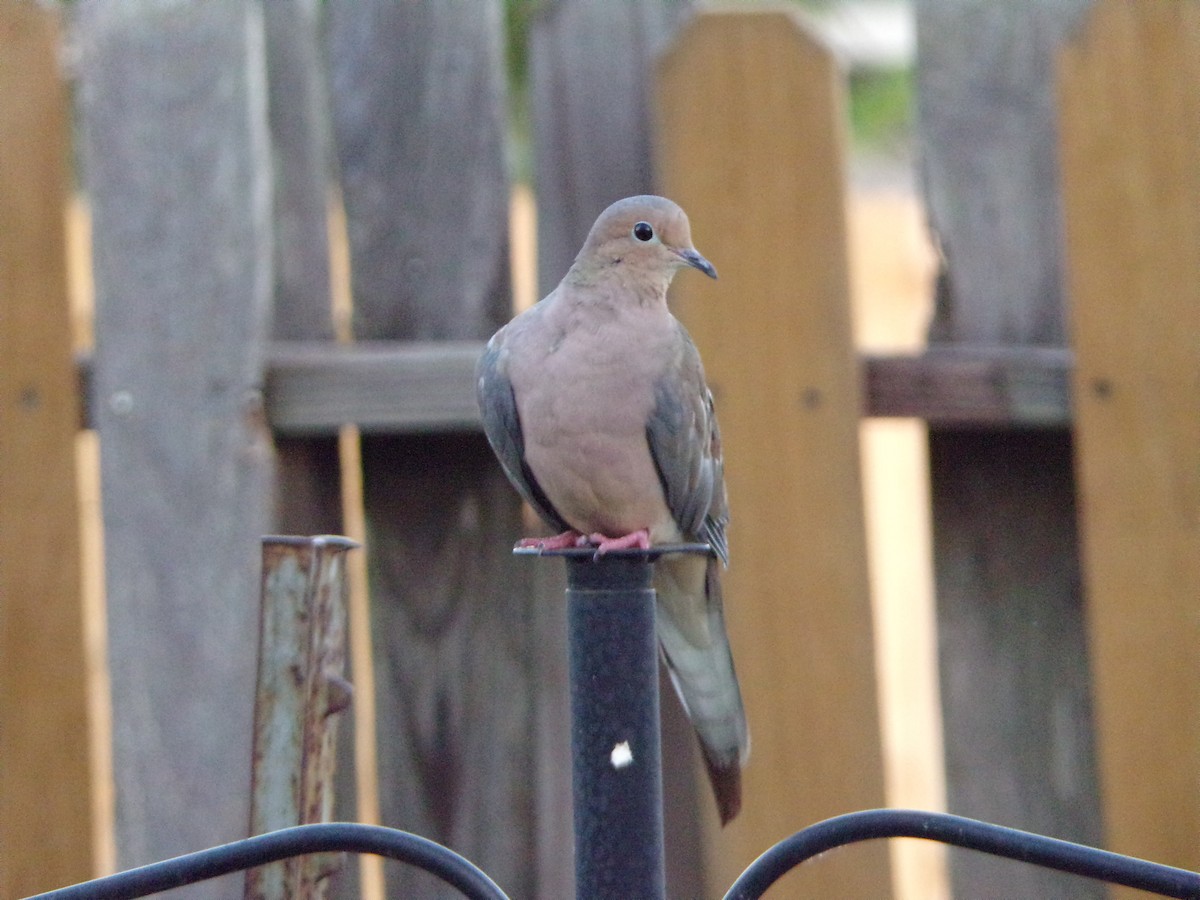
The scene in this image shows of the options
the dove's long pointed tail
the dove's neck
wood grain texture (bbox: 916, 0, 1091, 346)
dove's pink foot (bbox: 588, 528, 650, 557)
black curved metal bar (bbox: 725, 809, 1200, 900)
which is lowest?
black curved metal bar (bbox: 725, 809, 1200, 900)

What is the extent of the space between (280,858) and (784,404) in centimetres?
126

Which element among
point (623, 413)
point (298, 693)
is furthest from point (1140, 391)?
point (298, 693)

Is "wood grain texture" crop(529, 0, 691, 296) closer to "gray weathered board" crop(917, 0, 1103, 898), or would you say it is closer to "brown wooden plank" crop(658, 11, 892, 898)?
"brown wooden plank" crop(658, 11, 892, 898)

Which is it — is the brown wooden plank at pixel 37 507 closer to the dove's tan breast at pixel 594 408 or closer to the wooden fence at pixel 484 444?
the wooden fence at pixel 484 444

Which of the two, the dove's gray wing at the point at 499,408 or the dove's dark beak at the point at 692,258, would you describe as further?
the dove's dark beak at the point at 692,258

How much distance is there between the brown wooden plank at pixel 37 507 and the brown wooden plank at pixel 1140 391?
67.4 inches

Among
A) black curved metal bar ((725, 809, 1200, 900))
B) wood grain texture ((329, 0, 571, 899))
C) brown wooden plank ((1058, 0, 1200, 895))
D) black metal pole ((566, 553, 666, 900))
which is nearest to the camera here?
black curved metal bar ((725, 809, 1200, 900))

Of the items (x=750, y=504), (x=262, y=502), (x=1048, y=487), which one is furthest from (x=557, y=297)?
(x=1048, y=487)

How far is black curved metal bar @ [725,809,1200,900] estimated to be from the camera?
1274mm

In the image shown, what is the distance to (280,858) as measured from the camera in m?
1.31

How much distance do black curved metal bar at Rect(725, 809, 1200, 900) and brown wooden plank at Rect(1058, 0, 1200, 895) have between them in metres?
0.98

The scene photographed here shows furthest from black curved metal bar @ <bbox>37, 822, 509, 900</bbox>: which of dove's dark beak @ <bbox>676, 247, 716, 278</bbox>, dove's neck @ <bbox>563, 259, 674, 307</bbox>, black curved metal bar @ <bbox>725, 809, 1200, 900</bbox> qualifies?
dove's dark beak @ <bbox>676, 247, 716, 278</bbox>

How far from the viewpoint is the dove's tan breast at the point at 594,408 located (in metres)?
1.95

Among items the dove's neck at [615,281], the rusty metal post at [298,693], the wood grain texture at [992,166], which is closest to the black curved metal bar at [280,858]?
the rusty metal post at [298,693]
